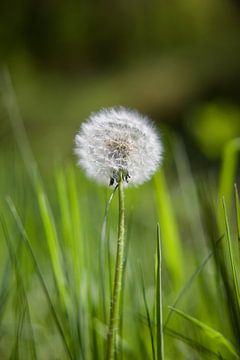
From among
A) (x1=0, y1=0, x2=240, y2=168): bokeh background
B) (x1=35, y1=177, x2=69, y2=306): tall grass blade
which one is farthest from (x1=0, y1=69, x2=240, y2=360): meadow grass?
(x1=0, y1=0, x2=240, y2=168): bokeh background

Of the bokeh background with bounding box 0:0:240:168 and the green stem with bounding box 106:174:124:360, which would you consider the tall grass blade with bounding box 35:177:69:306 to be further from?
the bokeh background with bounding box 0:0:240:168

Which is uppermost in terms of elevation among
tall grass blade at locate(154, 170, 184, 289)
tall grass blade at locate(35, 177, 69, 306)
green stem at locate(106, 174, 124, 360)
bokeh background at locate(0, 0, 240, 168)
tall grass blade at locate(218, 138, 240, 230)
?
bokeh background at locate(0, 0, 240, 168)

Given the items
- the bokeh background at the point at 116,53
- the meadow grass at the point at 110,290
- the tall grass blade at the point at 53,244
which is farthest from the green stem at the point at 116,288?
the bokeh background at the point at 116,53

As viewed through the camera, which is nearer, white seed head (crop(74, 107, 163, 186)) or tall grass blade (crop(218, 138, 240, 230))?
white seed head (crop(74, 107, 163, 186))

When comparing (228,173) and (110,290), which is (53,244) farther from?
(228,173)

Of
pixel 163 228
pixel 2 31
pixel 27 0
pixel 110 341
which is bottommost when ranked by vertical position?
pixel 110 341

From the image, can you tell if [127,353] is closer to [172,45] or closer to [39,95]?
[39,95]

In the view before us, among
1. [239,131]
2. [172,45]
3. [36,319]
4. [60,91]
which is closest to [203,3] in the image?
[172,45]
